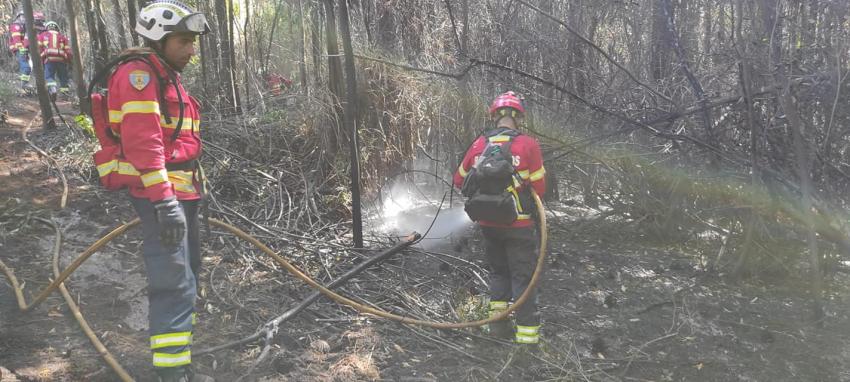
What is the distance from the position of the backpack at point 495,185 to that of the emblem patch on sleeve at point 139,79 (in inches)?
84.2

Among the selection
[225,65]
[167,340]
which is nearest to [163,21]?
[167,340]

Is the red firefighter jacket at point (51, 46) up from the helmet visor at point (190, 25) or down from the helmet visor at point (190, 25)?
up

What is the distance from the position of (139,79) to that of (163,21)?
0.37 meters

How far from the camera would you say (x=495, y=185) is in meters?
3.86

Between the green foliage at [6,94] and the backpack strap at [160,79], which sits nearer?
the backpack strap at [160,79]

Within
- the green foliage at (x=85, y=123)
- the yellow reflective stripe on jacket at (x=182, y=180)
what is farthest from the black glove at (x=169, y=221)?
the green foliage at (x=85, y=123)

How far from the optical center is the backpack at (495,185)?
12.5 ft

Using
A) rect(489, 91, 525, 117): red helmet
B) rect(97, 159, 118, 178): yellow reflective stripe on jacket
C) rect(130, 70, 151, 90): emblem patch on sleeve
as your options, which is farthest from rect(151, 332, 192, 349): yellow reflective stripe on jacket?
rect(489, 91, 525, 117): red helmet

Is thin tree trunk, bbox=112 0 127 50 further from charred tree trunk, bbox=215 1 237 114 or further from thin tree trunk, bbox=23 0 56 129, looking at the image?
charred tree trunk, bbox=215 1 237 114

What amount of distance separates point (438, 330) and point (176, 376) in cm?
185

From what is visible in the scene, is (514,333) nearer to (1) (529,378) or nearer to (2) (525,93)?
(1) (529,378)

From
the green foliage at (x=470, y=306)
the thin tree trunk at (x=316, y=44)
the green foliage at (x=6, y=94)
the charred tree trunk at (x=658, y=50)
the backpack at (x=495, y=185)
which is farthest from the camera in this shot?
the green foliage at (x=6, y=94)

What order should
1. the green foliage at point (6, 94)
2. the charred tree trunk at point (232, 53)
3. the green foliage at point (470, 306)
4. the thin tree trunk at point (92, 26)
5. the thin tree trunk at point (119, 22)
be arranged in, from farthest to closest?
the green foliage at point (6, 94) → the thin tree trunk at point (119, 22) → the thin tree trunk at point (92, 26) → the charred tree trunk at point (232, 53) → the green foliage at point (470, 306)

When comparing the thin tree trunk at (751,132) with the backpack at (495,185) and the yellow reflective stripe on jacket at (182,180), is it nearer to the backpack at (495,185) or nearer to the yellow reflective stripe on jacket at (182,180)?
the backpack at (495,185)
